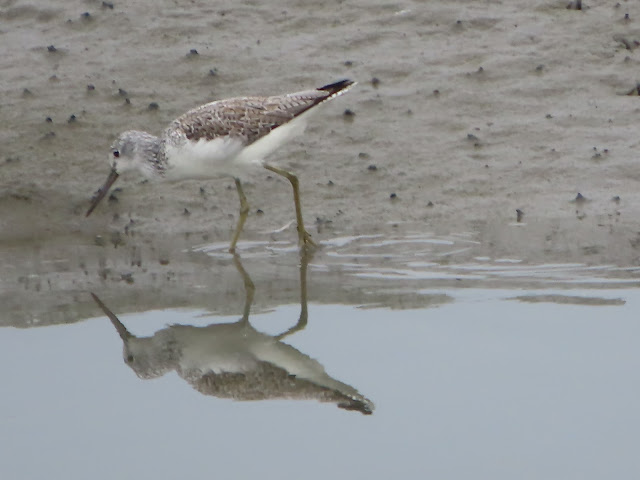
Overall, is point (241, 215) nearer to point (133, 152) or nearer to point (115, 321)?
point (133, 152)

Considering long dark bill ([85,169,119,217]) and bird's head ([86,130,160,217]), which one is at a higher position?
bird's head ([86,130,160,217])

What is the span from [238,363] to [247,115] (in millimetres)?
2410

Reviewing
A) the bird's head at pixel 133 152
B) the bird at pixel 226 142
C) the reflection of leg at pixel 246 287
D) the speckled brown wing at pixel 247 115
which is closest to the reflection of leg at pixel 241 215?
the bird at pixel 226 142

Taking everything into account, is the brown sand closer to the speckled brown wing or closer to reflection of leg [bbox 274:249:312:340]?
reflection of leg [bbox 274:249:312:340]

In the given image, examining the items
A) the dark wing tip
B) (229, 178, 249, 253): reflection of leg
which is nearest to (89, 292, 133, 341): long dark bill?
(229, 178, 249, 253): reflection of leg

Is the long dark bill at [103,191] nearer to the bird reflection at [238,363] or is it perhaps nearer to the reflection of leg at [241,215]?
the reflection of leg at [241,215]

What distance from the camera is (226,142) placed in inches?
328

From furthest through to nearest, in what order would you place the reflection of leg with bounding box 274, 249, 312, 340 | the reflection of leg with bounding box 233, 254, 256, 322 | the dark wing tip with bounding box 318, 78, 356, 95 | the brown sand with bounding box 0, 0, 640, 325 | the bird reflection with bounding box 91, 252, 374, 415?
the dark wing tip with bounding box 318, 78, 356, 95, the brown sand with bounding box 0, 0, 640, 325, the reflection of leg with bounding box 233, 254, 256, 322, the reflection of leg with bounding box 274, 249, 312, 340, the bird reflection with bounding box 91, 252, 374, 415

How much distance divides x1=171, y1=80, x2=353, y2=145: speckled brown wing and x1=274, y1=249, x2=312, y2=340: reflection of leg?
910 mm

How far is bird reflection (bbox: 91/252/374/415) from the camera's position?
246 inches

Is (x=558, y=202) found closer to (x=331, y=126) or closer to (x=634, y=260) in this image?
(x=634, y=260)

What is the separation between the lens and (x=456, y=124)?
32.0 ft

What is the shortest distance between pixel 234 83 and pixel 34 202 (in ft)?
6.70

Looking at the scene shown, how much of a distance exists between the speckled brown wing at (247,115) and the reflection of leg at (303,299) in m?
0.91
